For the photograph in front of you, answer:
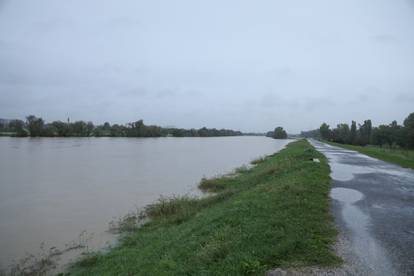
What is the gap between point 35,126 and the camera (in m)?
78.6

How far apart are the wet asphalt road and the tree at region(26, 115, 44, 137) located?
88.3 meters

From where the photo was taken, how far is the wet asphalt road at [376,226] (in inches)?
167

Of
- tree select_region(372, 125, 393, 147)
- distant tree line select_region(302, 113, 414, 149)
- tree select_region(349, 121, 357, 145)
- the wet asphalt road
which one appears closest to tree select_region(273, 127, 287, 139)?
distant tree line select_region(302, 113, 414, 149)

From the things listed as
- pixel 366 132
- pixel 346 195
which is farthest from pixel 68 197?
pixel 366 132

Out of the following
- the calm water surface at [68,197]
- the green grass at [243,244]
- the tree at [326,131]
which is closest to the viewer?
the green grass at [243,244]

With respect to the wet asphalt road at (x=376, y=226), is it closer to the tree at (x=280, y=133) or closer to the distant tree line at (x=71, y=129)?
the distant tree line at (x=71, y=129)

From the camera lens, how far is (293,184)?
9844 mm

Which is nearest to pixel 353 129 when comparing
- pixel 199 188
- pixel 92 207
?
pixel 199 188

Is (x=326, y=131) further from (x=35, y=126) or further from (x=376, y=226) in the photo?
(x=376, y=226)

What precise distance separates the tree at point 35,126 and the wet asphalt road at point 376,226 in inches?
3476

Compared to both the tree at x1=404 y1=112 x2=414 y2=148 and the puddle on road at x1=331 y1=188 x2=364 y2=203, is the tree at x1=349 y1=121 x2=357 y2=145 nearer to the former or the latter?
the tree at x1=404 y1=112 x2=414 y2=148

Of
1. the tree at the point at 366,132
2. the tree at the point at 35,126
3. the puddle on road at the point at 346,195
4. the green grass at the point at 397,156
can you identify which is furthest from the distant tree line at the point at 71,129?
the puddle on road at the point at 346,195

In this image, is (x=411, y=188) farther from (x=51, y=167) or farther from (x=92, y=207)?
(x=51, y=167)

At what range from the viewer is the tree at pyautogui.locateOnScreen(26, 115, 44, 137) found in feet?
257
